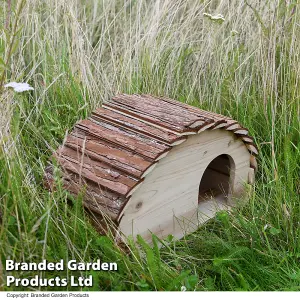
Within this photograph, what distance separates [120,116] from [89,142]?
0.22 m

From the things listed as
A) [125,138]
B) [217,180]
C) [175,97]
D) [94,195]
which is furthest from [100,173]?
[175,97]

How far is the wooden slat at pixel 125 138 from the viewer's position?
2.20 m

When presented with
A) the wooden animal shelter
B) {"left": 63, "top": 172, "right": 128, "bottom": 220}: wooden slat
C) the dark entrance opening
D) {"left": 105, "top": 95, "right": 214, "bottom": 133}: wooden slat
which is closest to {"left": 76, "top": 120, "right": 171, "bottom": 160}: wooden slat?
the wooden animal shelter

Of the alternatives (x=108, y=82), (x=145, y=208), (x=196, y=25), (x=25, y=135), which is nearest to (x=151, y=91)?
(x=108, y=82)

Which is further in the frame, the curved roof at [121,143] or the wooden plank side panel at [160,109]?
the wooden plank side panel at [160,109]

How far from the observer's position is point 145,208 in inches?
89.1

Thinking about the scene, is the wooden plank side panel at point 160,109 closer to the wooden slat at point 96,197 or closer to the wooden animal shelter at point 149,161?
the wooden animal shelter at point 149,161

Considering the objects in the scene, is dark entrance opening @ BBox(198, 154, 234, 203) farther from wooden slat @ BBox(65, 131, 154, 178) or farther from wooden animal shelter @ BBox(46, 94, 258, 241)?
wooden slat @ BBox(65, 131, 154, 178)

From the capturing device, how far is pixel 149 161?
216 cm

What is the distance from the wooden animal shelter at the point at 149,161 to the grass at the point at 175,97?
0.32 ft

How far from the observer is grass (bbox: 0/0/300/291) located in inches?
77.1

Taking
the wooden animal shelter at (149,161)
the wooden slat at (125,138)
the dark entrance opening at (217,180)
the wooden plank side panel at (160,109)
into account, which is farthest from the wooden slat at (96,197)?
the dark entrance opening at (217,180)

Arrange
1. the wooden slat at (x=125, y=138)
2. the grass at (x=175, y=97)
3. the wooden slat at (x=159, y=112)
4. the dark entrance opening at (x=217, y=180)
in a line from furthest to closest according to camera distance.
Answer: the dark entrance opening at (x=217, y=180), the wooden slat at (x=159, y=112), the wooden slat at (x=125, y=138), the grass at (x=175, y=97)

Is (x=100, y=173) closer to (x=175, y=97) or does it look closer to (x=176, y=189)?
(x=176, y=189)
